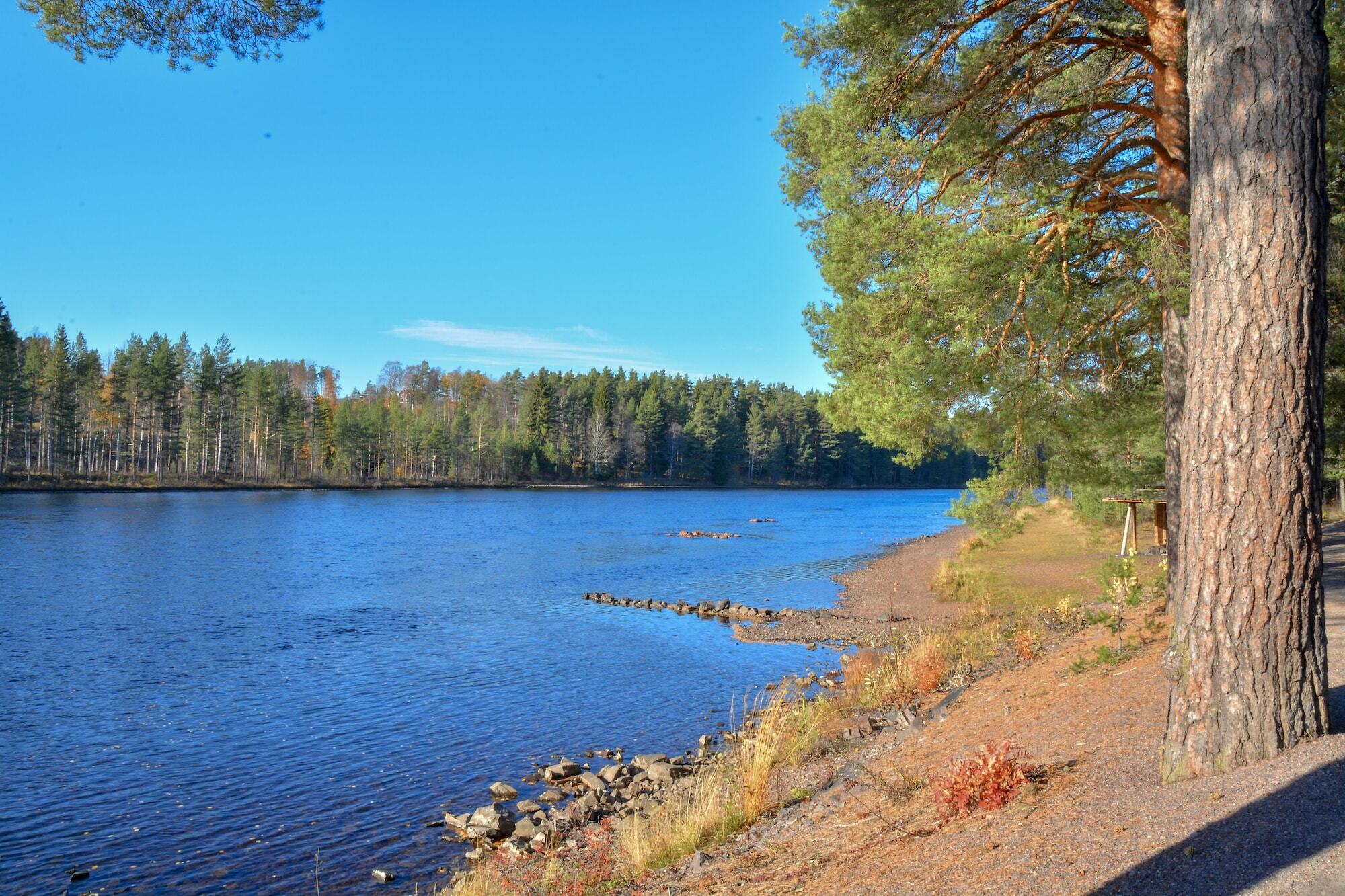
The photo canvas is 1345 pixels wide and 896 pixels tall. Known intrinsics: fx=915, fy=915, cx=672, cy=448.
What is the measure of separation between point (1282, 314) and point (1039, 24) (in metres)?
7.85

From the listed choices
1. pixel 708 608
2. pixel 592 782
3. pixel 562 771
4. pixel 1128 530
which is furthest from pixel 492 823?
pixel 1128 530

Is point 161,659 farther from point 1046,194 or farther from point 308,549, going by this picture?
point 308,549

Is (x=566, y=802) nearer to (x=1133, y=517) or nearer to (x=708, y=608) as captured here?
(x=708, y=608)

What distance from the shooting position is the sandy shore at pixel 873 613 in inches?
837

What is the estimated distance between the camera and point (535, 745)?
13.6 meters

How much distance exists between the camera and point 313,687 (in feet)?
56.2

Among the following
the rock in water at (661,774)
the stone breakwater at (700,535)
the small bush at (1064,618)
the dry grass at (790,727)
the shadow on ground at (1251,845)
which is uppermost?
the shadow on ground at (1251,845)

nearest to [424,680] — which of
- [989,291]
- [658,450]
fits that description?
[989,291]

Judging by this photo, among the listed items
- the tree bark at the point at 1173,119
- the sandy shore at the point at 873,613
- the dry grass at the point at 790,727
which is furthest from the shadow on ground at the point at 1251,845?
the sandy shore at the point at 873,613

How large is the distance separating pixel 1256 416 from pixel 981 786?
2.98 m

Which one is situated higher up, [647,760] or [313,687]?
[647,760]

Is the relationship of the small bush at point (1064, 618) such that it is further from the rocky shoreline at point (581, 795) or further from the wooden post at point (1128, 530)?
the wooden post at point (1128, 530)

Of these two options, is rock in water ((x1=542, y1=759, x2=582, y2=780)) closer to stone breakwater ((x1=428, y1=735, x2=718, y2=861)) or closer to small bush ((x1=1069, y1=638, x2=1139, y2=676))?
stone breakwater ((x1=428, y1=735, x2=718, y2=861))

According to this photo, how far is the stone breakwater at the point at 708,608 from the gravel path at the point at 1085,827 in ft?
50.0
